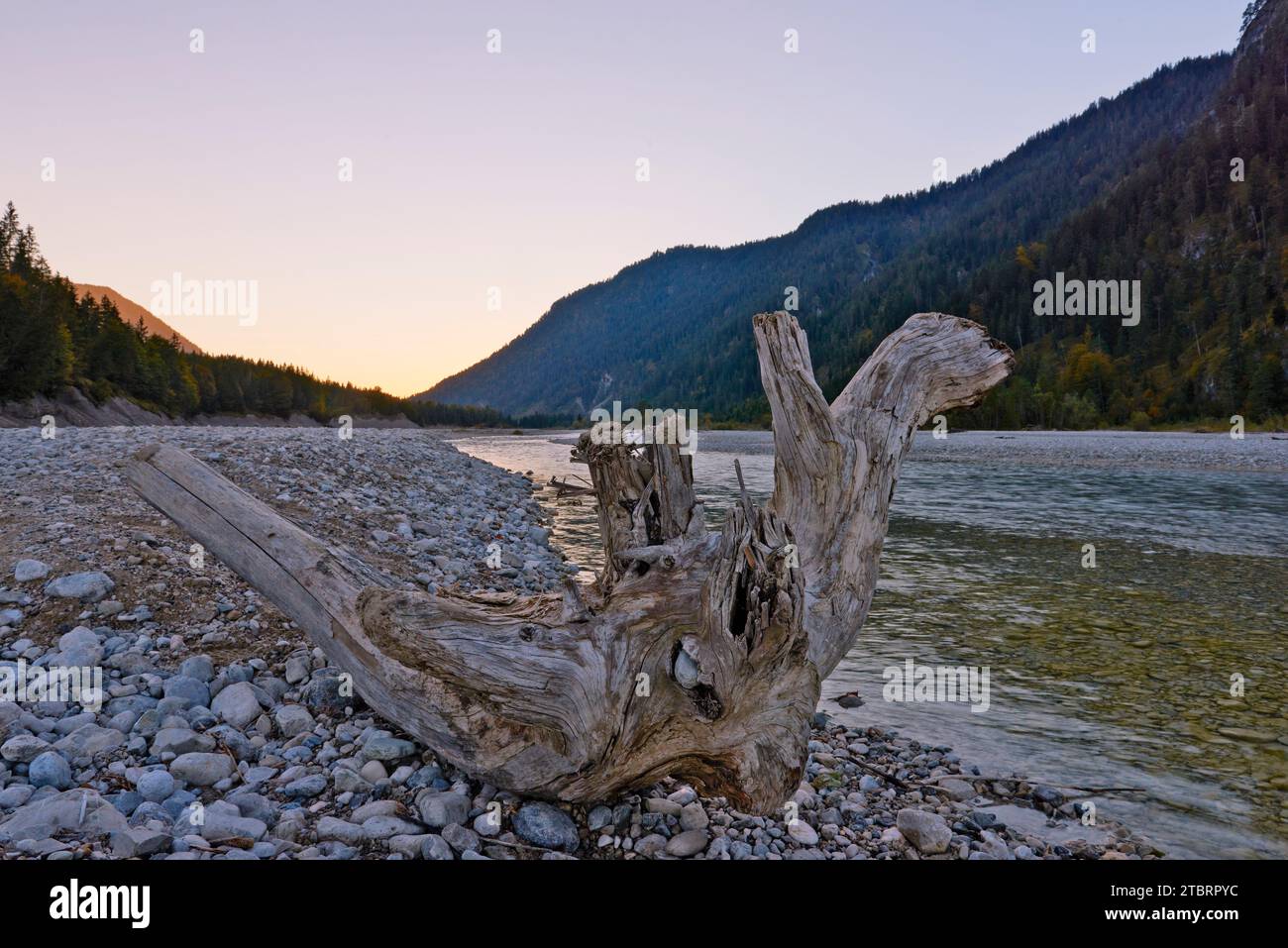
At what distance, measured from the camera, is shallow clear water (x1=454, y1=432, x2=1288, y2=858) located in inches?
197

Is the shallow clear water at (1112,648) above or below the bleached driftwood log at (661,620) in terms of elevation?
below

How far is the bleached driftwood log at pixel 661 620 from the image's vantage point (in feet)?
11.7

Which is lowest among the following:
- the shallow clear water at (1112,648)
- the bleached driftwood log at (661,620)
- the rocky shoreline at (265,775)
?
the shallow clear water at (1112,648)

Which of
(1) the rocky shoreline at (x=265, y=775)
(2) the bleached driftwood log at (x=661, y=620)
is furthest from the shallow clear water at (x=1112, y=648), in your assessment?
(2) the bleached driftwood log at (x=661, y=620)

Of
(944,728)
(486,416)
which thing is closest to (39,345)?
(944,728)

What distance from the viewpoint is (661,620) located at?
364 centimetres

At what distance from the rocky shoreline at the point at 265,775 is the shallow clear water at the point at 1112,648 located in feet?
2.16

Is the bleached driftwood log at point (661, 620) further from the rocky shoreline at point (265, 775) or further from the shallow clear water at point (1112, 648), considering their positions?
the shallow clear water at point (1112, 648)

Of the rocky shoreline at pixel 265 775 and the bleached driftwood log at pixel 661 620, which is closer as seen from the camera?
the rocky shoreline at pixel 265 775

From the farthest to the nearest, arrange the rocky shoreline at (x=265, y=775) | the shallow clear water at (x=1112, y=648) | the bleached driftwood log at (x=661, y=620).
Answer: the shallow clear water at (x=1112, y=648), the bleached driftwood log at (x=661, y=620), the rocky shoreline at (x=265, y=775)

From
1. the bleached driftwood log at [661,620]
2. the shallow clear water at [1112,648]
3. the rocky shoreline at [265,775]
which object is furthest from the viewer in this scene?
the shallow clear water at [1112,648]

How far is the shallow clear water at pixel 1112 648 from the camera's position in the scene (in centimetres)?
500

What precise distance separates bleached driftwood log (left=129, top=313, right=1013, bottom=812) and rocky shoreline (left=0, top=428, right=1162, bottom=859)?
25cm

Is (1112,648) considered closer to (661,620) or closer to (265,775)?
(661,620)
